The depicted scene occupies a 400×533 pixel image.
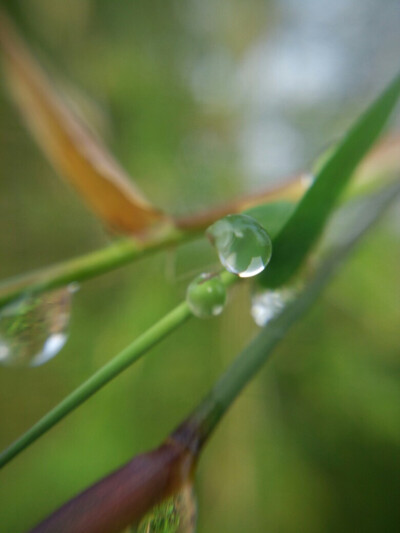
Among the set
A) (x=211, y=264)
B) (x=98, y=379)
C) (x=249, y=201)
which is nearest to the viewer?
(x=98, y=379)

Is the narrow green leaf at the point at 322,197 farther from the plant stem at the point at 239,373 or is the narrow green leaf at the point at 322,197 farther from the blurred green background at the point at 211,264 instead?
the blurred green background at the point at 211,264

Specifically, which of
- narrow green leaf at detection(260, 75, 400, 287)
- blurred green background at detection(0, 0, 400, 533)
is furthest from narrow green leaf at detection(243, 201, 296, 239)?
Answer: blurred green background at detection(0, 0, 400, 533)

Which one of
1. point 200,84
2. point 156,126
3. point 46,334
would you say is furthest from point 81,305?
point 46,334

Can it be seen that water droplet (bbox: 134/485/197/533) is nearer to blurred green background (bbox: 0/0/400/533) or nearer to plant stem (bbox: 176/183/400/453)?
plant stem (bbox: 176/183/400/453)

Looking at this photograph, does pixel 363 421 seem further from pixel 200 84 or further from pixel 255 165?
pixel 200 84

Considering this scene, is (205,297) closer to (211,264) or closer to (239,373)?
(239,373)

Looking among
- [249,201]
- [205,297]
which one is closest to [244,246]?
[205,297]
